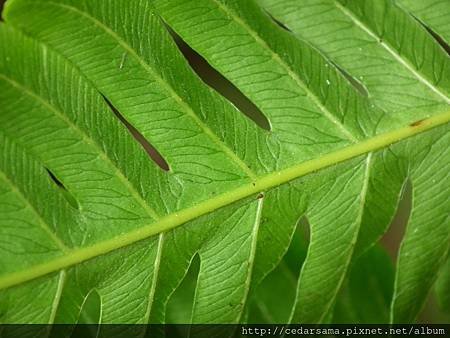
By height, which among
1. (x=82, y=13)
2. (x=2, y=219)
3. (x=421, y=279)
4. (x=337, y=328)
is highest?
(x=82, y=13)

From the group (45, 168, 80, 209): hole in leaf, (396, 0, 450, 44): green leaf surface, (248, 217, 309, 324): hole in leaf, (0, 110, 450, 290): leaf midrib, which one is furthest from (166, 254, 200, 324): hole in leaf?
(396, 0, 450, 44): green leaf surface

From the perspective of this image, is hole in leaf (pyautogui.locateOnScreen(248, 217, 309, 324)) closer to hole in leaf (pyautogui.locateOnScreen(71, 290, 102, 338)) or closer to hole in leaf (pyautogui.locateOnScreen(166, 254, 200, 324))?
hole in leaf (pyautogui.locateOnScreen(166, 254, 200, 324))

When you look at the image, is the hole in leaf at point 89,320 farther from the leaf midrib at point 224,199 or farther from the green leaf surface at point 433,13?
the green leaf surface at point 433,13

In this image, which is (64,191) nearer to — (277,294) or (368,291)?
(277,294)

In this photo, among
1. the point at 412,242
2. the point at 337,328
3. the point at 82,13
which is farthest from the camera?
the point at 337,328

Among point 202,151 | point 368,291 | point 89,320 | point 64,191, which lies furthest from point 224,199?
point 368,291

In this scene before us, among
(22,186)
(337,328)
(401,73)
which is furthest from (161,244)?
(337,328)

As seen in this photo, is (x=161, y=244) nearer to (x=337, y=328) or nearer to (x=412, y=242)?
(x=412, y=242)
